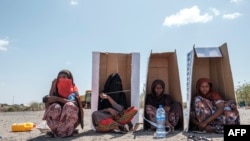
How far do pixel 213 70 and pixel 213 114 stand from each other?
171 cm

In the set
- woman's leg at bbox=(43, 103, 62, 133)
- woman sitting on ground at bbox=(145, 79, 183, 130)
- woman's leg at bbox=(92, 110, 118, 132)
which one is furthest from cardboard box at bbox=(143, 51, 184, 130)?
woman's leg at bbox=(43, 103, 62, 133)

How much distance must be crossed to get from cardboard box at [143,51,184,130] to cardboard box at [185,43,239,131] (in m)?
0.40

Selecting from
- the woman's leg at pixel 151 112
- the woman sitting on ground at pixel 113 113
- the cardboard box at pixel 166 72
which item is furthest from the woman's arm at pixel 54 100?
the cardboard box at pixel 166 72

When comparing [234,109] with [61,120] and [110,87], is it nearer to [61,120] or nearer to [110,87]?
[110,87]

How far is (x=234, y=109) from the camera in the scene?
6.44 metres

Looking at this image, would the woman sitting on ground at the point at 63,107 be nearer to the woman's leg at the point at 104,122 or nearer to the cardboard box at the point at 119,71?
the woman's leg at the point at 104,122

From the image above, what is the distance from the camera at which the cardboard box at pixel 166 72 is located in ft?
24.3

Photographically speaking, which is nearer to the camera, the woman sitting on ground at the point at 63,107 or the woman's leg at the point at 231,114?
the woman sitting on ground at the point at 63,107

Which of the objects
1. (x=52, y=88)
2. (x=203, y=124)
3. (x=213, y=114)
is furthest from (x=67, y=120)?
(x=213, y=114)

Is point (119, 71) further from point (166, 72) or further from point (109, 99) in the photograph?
point (109, 99)

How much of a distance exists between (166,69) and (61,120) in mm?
3277

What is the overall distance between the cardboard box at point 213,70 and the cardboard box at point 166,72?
1.31ft

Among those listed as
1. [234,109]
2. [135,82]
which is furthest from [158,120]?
[234,109]

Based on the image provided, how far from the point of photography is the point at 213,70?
25.4 feet
